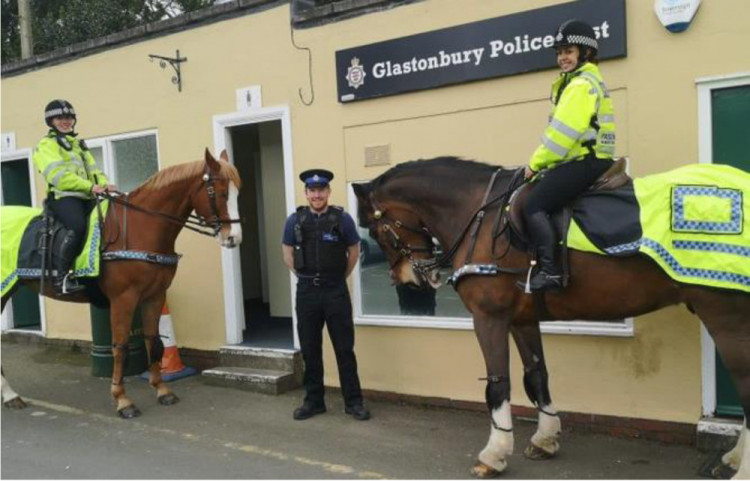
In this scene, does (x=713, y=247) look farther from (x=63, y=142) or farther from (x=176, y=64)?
(x=176, y=64)

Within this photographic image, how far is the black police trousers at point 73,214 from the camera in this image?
6492 millimetres

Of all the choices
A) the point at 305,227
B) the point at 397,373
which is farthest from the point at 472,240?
the point at 397,373

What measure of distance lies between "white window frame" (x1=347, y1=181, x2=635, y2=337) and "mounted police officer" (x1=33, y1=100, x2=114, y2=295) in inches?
102

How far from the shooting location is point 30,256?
6.72 m

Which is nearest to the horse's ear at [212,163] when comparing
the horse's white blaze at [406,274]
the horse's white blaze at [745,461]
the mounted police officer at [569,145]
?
the horse's white blaze at [406,274]

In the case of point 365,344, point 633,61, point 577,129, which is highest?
point 633,61

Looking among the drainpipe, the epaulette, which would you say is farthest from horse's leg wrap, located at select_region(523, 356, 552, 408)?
the drainpipe

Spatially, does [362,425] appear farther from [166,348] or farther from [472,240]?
[166,348]

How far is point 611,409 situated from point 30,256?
18.3ft

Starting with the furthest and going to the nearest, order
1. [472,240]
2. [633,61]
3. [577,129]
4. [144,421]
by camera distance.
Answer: [144,421]
[633,61]
[472,240]
[577,129]

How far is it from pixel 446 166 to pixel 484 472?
2153 mm

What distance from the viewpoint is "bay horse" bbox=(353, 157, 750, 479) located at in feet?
13.1

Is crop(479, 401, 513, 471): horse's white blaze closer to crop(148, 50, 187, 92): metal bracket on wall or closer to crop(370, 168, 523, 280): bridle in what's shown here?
crop(370, 168, 523, 280): bridle

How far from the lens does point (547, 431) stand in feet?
16.1
